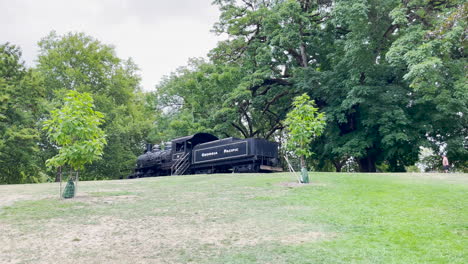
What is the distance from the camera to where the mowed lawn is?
6.84 metres

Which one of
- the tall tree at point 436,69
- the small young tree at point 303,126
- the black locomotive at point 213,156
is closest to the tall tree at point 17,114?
the black locomotive at point 213,156

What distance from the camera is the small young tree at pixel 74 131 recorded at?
41.2ft

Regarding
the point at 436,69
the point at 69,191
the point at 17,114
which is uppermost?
the point at 436,69

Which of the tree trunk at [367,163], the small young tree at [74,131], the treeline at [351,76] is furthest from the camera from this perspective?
the tree trunk at [367,163]

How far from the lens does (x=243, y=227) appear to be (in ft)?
29.0

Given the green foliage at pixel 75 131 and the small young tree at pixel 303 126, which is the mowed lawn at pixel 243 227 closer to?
the green foliage at pixel 75 131

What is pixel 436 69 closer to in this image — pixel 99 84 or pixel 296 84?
pixel 296 84

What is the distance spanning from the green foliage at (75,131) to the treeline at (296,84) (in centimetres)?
1712

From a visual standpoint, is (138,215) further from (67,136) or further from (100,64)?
(100,64)

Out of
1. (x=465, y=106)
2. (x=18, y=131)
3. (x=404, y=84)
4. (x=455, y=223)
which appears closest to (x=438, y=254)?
(x=455, y=223)

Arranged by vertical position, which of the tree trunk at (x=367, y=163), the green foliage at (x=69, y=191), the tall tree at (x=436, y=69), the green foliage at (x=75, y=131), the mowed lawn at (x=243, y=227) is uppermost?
the tall tree at (x=436, y=69)

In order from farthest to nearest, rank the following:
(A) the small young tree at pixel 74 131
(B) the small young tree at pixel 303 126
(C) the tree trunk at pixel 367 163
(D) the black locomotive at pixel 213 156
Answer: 1. (C) the tree trunk at pixel 367 163
2. (D) the black locomotive at pixel 213 156
3. (B) the small young tree at pixel 303 126
4. (A) the small young tree at pixel 74 131

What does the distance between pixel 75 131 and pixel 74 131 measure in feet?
0.11

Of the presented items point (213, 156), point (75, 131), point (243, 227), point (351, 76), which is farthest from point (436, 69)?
point (75, 131)
